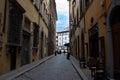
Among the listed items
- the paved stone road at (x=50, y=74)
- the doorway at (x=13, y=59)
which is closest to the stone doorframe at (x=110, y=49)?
the paved stone road at (x=50, y=74)

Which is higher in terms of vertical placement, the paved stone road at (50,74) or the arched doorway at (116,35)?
the arched doorway at (116,35)

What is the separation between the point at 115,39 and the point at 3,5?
6063 millimetres

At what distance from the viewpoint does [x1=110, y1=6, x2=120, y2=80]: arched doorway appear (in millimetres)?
9750

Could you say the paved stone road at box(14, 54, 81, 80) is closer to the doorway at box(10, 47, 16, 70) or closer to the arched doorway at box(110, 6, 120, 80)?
the doorway at box(10, 47, 16, 70)

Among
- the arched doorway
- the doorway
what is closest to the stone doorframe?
the arched doorway

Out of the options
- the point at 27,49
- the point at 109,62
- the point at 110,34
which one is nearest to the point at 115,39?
the point at 110,34

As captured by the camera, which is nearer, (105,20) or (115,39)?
(115,39)

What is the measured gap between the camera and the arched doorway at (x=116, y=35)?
384 inches

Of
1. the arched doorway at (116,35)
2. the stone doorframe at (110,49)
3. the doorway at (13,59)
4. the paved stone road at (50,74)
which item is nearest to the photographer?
the arched doorway at (116,35)

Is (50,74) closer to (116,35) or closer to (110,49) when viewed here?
(110,49)

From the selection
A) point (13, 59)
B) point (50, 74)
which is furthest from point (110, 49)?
point (13, 59)

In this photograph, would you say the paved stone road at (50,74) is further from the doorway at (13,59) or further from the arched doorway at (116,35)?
the arched doorway at (116,35)

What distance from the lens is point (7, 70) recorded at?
13.2 metres

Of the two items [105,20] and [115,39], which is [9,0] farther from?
[115,39]
